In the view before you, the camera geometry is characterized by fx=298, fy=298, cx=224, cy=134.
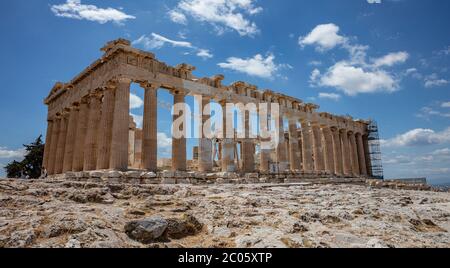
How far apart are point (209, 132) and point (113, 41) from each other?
9.08 m

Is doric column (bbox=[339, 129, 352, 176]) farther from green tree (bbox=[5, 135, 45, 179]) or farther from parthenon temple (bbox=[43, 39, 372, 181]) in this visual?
green tree (bbox=[5, 135, 45, 179])

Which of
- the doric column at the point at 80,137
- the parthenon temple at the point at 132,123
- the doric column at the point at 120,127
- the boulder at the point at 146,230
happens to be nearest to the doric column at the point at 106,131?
the parthenon temple at the point at 132,123

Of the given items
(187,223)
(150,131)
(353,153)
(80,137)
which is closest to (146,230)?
(187,223)

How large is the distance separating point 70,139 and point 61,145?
9.46 feet

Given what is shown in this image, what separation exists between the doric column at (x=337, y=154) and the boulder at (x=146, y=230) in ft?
103

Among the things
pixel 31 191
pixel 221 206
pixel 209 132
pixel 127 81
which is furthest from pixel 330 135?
pixel 31 191

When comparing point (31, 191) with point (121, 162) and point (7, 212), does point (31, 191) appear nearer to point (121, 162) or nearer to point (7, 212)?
point (7, 212)

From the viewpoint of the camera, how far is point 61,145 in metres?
26.2

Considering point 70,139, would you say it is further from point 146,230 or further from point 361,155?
point 361,155

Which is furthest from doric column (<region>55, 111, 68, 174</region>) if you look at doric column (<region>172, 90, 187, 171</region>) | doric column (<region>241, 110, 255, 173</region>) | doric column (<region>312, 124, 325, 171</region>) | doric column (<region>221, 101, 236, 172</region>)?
doric column (<region>312, 124, 325, 171</region>)

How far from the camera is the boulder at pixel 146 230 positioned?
5.12m

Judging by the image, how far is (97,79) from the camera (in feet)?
70.4

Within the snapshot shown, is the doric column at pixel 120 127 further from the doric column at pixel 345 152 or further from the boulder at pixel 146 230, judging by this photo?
the doric column at pixel 345 152

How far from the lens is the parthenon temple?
1920cm
